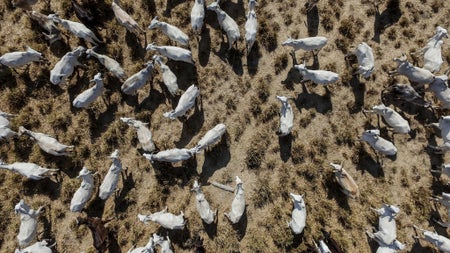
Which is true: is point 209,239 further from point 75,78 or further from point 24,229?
point 75,78

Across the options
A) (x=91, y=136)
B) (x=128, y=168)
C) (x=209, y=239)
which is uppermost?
(x=91, y=136)

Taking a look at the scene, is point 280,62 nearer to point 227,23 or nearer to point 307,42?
point 307,42

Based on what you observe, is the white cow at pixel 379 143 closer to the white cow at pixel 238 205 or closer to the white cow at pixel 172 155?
the white cow at pixel 238 205

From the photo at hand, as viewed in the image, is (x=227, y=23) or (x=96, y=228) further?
(x=227, y=23)

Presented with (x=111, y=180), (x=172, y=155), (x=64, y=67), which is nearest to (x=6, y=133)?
(x=64, y=67)

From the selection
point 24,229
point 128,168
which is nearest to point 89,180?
point 128,168
